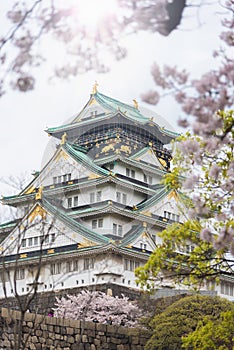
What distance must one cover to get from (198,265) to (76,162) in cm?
1756

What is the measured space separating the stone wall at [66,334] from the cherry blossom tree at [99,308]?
12.6ft

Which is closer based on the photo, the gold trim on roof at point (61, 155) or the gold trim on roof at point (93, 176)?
the gold trim on roof at point (93, 176)

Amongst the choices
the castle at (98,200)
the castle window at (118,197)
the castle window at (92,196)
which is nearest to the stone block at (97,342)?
the castle at (98,200)

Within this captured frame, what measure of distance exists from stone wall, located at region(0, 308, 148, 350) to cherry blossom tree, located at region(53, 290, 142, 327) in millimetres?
3844

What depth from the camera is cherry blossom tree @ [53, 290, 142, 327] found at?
62.1ft

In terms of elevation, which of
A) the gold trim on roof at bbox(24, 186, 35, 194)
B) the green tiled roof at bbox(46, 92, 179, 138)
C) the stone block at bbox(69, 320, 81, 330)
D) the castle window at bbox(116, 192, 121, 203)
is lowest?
the stone block at bbox(69, 320, 81, 330)

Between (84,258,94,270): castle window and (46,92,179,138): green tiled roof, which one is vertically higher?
(46,92,179,138): green tiled roof

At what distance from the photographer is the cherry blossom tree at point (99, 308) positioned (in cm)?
1892

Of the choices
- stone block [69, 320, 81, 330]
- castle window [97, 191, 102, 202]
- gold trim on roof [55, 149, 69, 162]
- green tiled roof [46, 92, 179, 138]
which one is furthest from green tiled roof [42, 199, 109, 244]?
stone block [69, 320, 81, 330]

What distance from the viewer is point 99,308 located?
19859 mm

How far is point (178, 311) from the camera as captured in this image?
13734 millimetres

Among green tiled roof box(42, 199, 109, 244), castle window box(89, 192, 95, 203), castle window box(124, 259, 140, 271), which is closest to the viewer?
green tiled roof box(42, 199, 109, 244)

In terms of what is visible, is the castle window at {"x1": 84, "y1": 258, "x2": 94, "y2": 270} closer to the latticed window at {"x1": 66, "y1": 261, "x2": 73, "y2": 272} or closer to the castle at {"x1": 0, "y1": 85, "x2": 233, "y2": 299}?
the castle at {"x1": 0, "y1": 85, "x2": 233, "y2": 299}

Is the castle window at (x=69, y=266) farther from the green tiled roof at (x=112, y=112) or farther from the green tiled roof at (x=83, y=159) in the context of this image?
the green tiled roof at (x=112, y=112)
